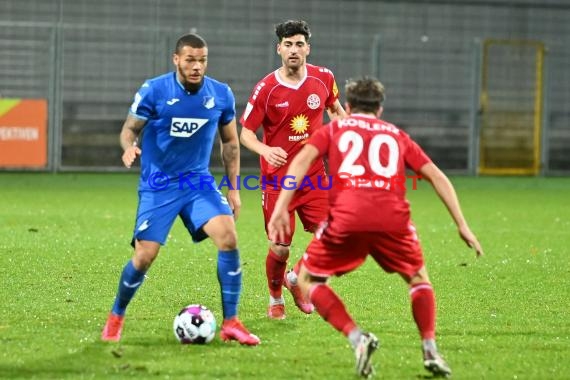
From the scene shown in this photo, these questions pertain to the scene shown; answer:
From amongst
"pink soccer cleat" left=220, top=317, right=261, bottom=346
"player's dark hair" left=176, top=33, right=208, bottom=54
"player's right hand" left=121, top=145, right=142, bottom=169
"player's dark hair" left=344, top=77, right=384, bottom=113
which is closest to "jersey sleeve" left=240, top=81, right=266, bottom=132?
"player's dark hair" left=176, top=33, right=208, bottom=54

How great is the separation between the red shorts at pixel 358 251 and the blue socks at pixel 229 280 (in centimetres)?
104

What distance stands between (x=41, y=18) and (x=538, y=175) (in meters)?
11.0

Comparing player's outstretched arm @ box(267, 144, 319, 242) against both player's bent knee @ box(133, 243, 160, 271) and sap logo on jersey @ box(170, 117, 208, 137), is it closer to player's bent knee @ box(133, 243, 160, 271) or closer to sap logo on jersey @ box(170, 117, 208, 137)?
player's bent knee @ box(133, 243, 160, 271)

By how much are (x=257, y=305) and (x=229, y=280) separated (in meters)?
1.56

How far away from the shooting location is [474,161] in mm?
25172

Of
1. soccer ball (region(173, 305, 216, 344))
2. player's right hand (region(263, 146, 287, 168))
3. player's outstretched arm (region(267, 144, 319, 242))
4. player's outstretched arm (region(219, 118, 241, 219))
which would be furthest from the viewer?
player's right hand (region(263, 146, 287, 168))

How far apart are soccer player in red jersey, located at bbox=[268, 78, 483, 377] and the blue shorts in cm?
99

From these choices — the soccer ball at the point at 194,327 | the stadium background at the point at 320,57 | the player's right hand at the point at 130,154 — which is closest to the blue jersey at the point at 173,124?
the player's right hand at the point at 130,154

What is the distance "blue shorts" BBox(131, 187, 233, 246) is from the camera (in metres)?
7.21

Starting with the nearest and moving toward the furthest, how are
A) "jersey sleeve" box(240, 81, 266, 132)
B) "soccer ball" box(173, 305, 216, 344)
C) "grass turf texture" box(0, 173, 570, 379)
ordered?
"grass turf texture" box(0, 173, 570, 379)
"soccer ball" box(173, 305, 216, 344)
"jersey sleeve" box(240, 81, 266, 132)

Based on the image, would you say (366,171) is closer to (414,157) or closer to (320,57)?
(414,157)

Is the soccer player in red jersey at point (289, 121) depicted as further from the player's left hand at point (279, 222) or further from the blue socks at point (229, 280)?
the player's left hand at point (279, 222)

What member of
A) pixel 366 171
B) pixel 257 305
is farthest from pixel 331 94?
pixel 366 171

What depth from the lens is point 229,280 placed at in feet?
24.1
